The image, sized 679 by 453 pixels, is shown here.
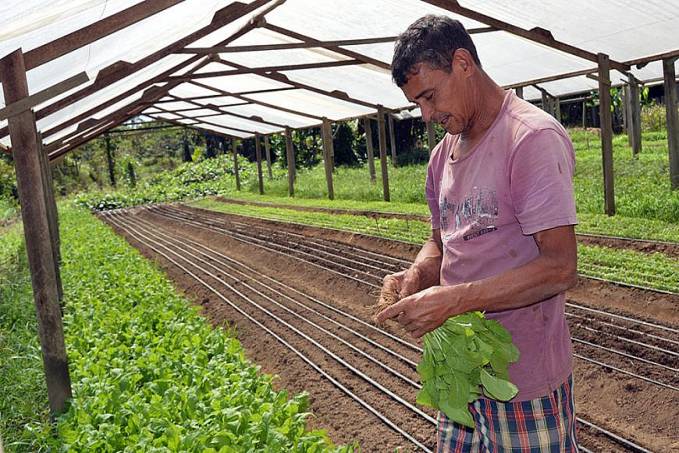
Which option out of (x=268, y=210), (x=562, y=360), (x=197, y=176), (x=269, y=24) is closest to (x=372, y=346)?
(x=562, y=360)

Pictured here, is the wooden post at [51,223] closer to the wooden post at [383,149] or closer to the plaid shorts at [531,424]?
the plaid shorts at [531,424]

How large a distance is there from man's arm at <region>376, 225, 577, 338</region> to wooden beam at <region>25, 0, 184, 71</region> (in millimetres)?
4045

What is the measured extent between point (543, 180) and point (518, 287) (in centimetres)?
31

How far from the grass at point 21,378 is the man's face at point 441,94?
3291 mm

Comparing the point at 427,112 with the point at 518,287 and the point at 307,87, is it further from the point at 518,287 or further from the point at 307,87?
the point at 307,87

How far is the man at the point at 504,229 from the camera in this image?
191 centimetres

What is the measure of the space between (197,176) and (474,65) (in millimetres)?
38276

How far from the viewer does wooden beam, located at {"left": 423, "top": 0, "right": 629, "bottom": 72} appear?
28.3 feet

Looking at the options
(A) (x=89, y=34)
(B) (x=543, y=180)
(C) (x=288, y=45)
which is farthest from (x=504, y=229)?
(C) (x=288, y=45)

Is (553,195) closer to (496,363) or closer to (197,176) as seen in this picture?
(496,363)

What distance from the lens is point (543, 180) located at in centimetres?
188

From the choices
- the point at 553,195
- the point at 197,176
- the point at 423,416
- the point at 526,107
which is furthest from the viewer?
the point at 197,176

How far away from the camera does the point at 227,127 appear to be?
25922 millimetres

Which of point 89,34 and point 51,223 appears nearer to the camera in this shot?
point 89,34
